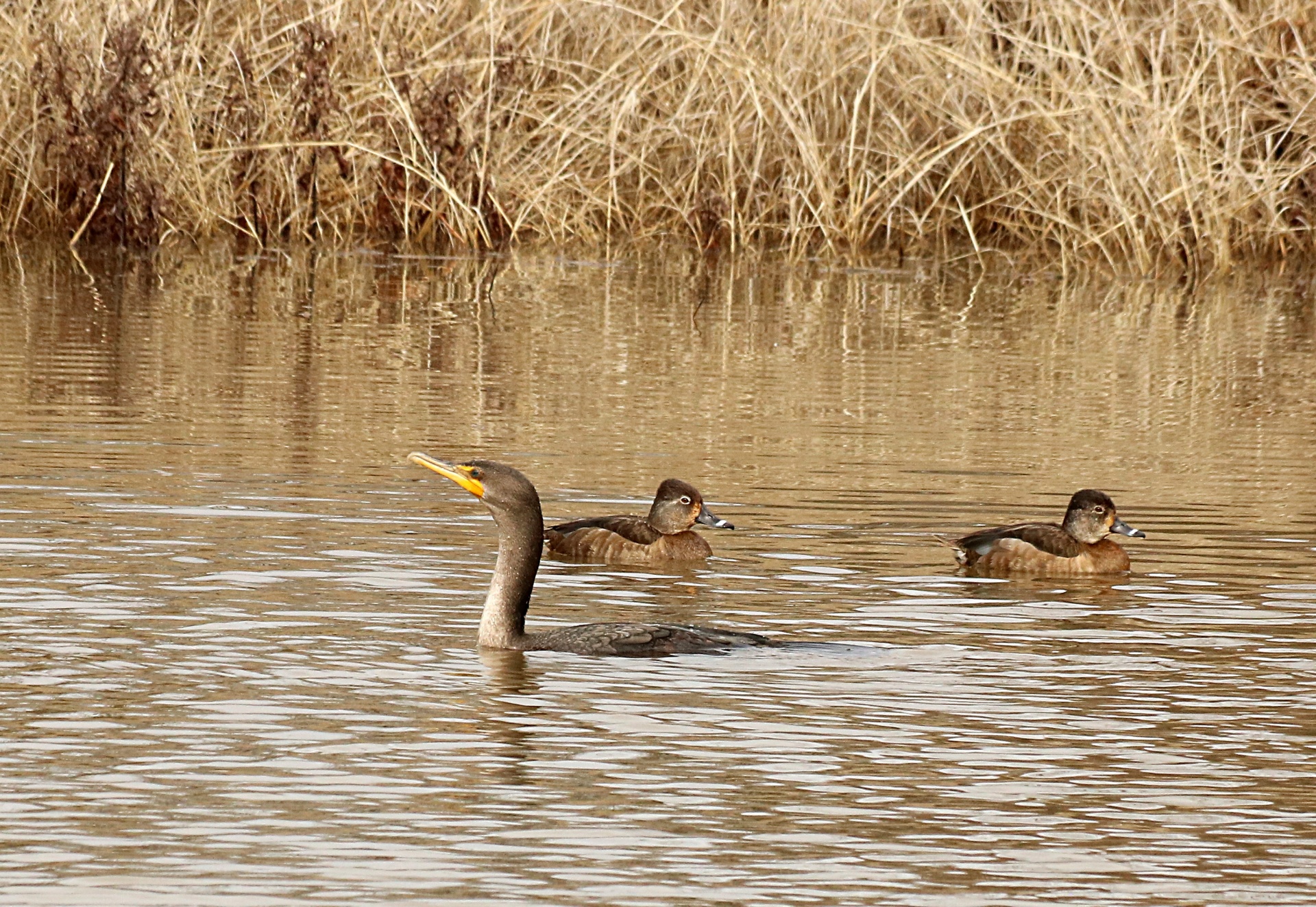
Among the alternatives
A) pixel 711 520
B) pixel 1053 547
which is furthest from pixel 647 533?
pixel 1053 547

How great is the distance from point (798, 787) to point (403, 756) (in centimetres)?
107

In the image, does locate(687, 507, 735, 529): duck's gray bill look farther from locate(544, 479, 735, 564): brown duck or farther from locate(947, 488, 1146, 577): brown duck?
locate(947, 488, 1146, 577): brown duck

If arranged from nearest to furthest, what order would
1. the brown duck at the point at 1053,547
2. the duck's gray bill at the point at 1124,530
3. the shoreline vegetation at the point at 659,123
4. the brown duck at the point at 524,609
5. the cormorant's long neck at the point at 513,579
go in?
the brown duck at the point at 524,609, the cormorant's long neck at the point at 513,579, the brown duck at the point at 1053,547, the duck's gray bill at the point at 1124,530, the shoreline vegetation at the point at 659,123

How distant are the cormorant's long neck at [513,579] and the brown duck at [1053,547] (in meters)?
2.10

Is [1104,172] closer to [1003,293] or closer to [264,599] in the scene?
[1003,293]

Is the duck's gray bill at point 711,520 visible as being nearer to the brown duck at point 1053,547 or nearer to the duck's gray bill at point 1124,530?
the brown duck at point 1053,547

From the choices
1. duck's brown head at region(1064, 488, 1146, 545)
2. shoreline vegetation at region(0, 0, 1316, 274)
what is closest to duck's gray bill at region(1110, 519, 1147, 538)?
duck's brown head at region(1064, 488, 1146, 545)

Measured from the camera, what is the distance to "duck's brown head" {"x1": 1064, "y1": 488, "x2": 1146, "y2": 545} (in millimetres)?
10375

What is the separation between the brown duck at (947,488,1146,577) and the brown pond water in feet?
0.31

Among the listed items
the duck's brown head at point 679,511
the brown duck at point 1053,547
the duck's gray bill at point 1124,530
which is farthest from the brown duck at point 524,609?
the duck's gray bill at point 1124,530

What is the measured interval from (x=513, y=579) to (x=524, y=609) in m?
0.12

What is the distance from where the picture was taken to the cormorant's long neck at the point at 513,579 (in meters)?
8.61

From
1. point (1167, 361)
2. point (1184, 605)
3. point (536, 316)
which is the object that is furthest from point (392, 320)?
point (1184, 605)

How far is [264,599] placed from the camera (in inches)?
359
